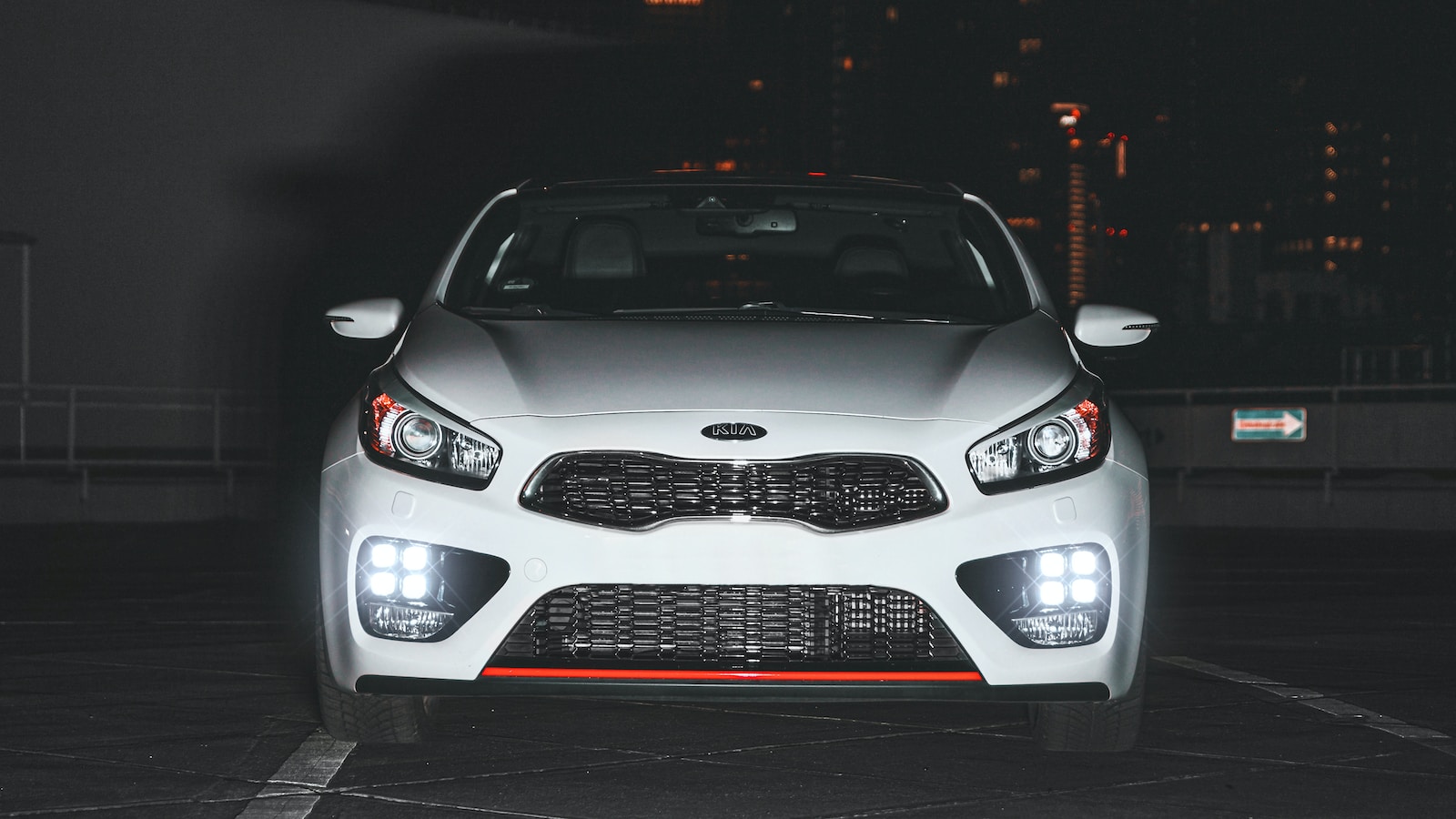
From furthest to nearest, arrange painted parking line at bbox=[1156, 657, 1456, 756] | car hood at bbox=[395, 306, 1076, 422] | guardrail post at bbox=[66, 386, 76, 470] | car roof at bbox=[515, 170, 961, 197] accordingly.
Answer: guardrail post at bbox=[66, 386, 76, 470] → car roof at bbox=[515, 170, 961, 197] → painted parking line at bbox=[1156, 657, 1456, 756] → car hood at bbox=[395, 306, 1076, 422]

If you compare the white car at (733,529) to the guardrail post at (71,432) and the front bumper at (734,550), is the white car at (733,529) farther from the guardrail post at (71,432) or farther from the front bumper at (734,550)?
the guardrail post at (71,432)

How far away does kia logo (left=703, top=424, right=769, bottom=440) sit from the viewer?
195 inches

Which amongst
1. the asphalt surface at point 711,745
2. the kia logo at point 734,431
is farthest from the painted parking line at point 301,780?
the kia logo at point 734,431

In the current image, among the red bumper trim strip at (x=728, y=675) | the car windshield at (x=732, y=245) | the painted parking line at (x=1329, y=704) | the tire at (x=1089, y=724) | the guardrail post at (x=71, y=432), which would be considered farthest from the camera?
the guardrail post at (x=71, y=432)

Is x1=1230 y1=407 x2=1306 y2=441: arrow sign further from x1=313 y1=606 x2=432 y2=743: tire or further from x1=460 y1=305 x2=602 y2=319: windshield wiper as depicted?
x1=313 y1=606 x2=432 y2=743: tire

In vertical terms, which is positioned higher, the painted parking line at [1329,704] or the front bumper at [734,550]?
the front bumper at [734,550]

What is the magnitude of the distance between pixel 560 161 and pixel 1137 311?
29.8 metres

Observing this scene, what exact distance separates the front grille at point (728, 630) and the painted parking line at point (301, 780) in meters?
0.61

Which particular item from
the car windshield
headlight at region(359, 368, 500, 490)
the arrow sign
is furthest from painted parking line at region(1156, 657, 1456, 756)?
the arrow sign

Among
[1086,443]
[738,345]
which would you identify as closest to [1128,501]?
[1086,443]

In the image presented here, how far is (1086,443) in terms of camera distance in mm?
5137

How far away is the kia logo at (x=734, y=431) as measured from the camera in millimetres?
4961

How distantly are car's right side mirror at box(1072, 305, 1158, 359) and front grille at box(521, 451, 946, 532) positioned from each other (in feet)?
4.68

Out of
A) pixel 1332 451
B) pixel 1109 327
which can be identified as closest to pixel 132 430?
pixel 1332 451
